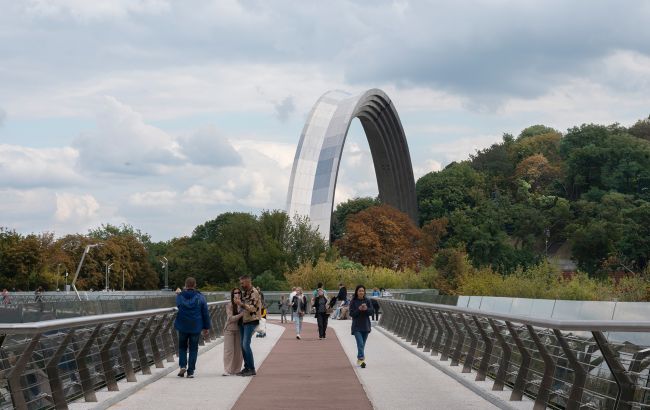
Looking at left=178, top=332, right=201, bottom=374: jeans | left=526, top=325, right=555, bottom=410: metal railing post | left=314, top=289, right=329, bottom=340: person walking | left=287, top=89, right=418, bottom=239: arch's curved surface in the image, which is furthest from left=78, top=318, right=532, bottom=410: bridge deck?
left=287, top=89, right=418, bottom=239: arch's curved surface

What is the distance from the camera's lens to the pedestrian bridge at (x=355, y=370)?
453 inches

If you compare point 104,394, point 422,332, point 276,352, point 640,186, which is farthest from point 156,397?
point 640,186

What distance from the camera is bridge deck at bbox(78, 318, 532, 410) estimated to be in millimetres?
16047

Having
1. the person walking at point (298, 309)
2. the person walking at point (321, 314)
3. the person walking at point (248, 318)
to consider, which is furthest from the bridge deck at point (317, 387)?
the person walking at point (298, 309)

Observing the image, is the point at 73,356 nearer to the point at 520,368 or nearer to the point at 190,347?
the point at 520,368

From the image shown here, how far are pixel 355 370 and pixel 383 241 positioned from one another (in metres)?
85.6

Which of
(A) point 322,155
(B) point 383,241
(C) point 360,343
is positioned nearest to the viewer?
(C) point 360,343

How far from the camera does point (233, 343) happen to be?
21.9m

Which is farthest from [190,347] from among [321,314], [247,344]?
[321,314]

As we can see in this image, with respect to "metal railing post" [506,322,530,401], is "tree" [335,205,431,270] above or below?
above

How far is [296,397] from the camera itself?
16859mm

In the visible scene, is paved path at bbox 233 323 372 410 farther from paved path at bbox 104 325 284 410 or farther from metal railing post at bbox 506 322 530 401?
metal railing post at bbox 506 322 530 401

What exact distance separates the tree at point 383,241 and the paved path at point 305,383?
244ft

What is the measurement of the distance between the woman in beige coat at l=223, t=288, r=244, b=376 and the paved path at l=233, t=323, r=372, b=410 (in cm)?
50
